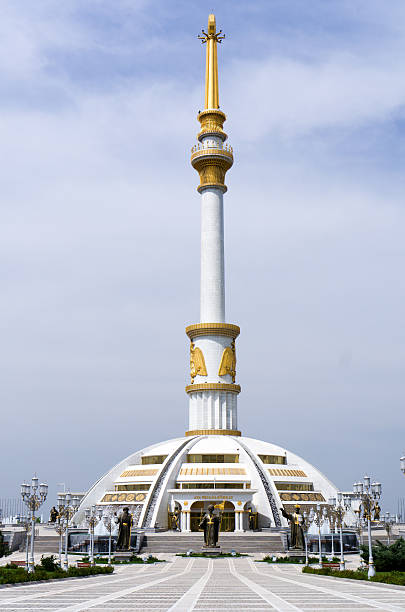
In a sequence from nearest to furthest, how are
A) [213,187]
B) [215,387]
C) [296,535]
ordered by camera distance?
[296,535] → [215,387] → [213,187]

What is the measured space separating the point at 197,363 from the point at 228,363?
9.30 feet

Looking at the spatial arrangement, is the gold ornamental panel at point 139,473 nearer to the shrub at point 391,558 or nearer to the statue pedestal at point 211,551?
the statue pedestal at point 211,551

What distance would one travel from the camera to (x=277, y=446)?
61250 mm

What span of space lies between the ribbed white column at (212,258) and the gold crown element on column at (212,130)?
152 centimetres

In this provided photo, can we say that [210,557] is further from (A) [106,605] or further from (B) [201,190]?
(B) [201,190]

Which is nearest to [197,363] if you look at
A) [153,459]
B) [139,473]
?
[153,459]

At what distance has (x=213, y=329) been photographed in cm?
6222

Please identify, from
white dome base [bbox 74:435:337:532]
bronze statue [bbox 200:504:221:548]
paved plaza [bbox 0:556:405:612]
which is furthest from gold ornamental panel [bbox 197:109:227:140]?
paved plaza [bbox 0:556:405:612]

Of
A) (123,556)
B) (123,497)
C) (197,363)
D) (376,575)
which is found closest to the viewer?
(376,575)

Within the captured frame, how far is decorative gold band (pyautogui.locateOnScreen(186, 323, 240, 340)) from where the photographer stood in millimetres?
62250

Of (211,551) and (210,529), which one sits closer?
(211,551)

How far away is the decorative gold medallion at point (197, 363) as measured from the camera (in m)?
62.2

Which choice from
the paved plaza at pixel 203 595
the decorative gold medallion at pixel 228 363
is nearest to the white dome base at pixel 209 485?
the decorative gold medallion at pixel 228 363

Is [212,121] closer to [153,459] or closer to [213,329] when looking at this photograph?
[213,329]
